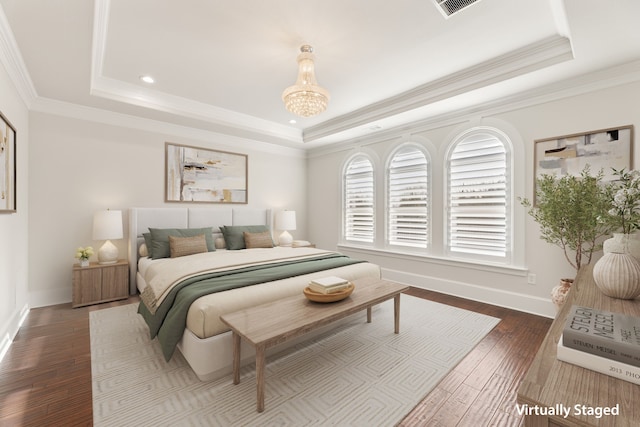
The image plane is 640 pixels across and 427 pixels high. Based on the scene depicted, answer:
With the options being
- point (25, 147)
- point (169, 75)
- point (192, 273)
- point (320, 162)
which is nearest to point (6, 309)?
point (192, 273)

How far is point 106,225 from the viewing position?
354 cm

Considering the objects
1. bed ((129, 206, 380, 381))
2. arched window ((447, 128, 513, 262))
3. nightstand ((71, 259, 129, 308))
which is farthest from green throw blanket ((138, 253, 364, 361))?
arched window ((447, 128, 513, 262))

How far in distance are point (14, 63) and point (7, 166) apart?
0.93 metres

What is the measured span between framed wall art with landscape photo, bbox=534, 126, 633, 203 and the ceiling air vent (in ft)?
6.27

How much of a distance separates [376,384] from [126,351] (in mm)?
2095

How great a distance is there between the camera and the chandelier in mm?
2629

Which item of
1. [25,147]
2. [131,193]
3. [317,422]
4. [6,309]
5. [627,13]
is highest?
[627,13]

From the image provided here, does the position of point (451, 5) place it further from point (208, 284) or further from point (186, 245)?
point (186, 245)

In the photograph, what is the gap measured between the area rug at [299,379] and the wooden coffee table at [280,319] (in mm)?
192

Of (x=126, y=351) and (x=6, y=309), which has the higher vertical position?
(x=6, y=309)

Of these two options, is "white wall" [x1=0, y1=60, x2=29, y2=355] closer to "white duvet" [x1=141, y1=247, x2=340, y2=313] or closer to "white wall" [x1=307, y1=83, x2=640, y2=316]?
"white duvet" [x1=141, y1=247, x2=340, y2=313]

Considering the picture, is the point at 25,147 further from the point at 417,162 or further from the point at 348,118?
the point at 417,162

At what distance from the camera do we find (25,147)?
3.19 metres

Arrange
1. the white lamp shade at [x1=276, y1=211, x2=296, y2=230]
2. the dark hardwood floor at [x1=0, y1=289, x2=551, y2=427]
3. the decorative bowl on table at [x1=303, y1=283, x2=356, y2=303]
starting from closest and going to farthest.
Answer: the dark hardwood floor at [x1=0, y1=289, x2=551, y2=427]
the decorative bowl on table at [x1=303, y1=283, x2=356, y2=303]
the white lamp shade at [x1=276, y1=211, x2=296, y2=230]
